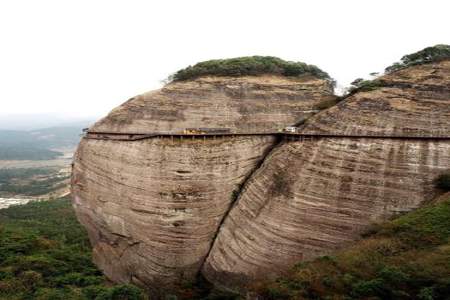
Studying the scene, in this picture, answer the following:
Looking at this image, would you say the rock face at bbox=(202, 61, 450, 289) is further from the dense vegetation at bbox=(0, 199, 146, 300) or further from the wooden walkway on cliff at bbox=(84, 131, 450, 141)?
the dense vegetation at bbox=(0, 199, 146, 300)

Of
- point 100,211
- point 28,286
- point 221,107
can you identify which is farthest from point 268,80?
point 28,286

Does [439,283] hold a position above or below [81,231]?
above

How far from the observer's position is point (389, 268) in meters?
13.9

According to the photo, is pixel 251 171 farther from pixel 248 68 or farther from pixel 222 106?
pixel 248 68

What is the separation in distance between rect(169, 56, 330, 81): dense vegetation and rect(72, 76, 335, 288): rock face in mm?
1088

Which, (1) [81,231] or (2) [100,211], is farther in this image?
(1) [81,231]

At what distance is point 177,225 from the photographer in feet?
71.4

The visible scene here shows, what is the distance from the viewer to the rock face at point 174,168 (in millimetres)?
22016

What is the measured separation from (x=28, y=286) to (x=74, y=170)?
32.9ft

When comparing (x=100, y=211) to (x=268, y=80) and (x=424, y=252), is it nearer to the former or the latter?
(x=268, y=80)

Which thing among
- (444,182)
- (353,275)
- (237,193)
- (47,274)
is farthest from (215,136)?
(47,274)

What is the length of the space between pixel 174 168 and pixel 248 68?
36.0ft

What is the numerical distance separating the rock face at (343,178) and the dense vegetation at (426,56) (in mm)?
1046

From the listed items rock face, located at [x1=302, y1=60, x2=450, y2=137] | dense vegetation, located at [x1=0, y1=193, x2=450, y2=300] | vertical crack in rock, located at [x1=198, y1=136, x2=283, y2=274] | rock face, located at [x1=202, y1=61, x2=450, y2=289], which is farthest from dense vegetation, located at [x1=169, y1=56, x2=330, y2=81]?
dense vegetation, located at [x1=0, y1=193, x2=450, y2=300]
